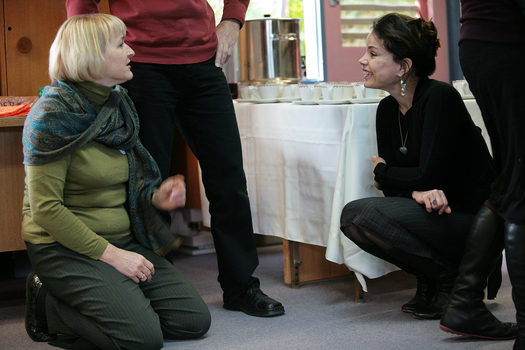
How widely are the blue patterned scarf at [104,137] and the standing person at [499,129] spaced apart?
0.81 m

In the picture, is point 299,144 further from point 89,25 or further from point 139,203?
point 89,25

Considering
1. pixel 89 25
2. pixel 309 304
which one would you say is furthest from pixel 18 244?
pixel 309 304

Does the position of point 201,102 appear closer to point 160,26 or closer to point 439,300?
point 160,26

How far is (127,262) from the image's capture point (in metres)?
1.46

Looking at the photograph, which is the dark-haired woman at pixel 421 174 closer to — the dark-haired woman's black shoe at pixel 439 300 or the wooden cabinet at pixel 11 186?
the dark-haired woman's black shoe at pixel 439 300

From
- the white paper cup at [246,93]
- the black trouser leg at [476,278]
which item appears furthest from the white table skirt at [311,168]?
the black trouser leg at [476,278]

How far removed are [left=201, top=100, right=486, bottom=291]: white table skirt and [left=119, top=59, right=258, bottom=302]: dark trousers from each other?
0.90ft

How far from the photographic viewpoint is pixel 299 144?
78.2 inches

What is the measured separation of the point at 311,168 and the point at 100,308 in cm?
86

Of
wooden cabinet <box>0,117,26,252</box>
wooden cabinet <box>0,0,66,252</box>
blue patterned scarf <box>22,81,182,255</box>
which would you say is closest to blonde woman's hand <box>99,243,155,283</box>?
blue patterned scarf <box>22,81,182,255</box>

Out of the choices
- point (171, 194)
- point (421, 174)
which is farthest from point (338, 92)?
point (171, 194)

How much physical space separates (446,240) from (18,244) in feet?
4.29

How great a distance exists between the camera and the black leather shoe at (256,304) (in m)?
1.72

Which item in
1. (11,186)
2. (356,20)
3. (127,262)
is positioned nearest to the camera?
(127,262)
